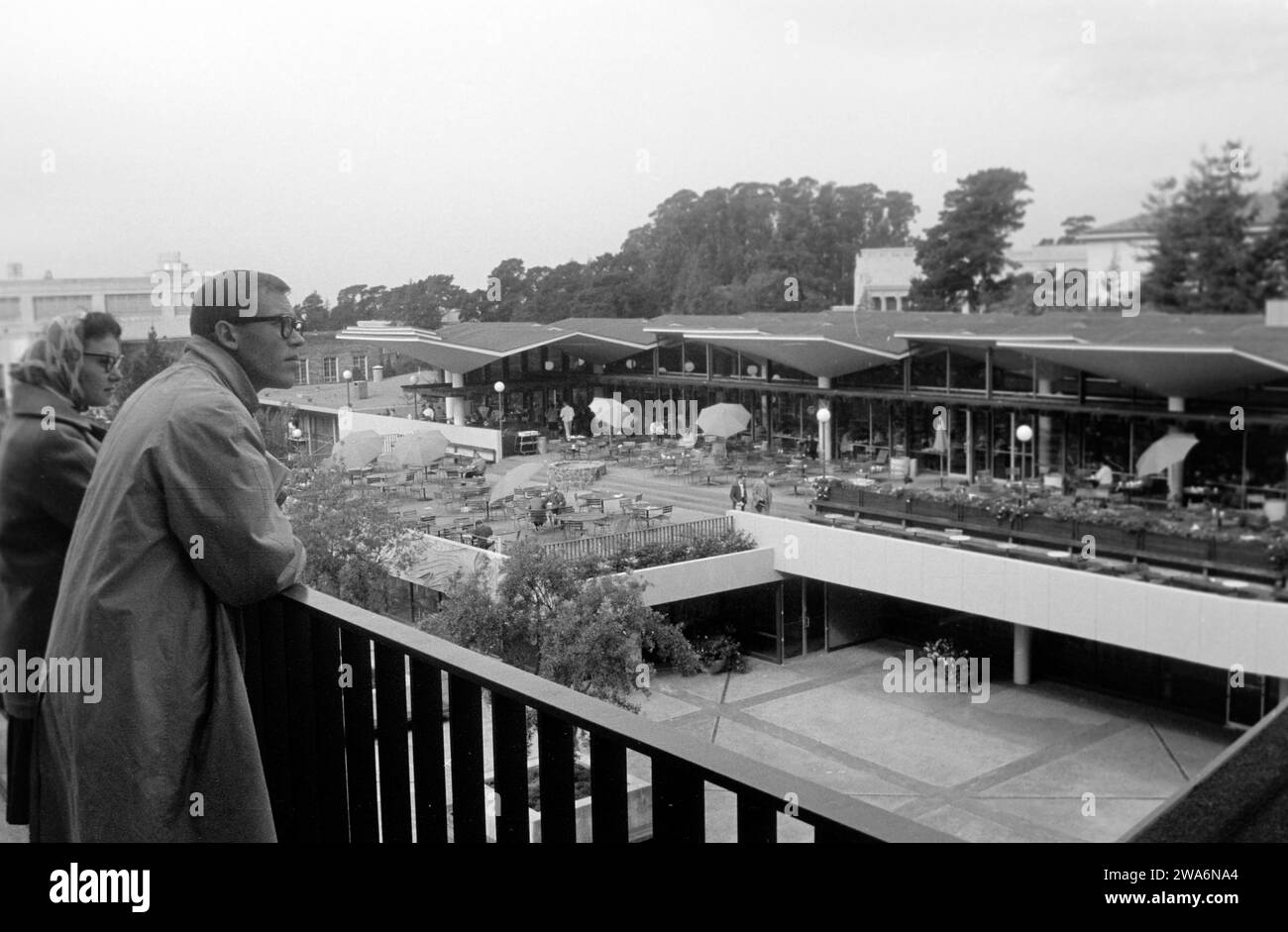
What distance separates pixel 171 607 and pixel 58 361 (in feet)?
3.83

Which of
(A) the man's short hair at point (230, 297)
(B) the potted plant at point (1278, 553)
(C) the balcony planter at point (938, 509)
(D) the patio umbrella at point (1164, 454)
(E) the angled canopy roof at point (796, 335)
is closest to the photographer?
(A) the man's short hair at point (230, 297)

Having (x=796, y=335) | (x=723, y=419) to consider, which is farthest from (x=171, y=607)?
(x=723, y=419)

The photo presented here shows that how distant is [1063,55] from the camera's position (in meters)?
1.60

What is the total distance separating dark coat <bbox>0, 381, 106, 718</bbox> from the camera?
6.90 feet

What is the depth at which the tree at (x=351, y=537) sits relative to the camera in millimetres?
2553

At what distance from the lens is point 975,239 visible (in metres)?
1.76

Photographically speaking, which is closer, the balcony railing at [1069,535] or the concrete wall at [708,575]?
the balcony railing at [1069,535]

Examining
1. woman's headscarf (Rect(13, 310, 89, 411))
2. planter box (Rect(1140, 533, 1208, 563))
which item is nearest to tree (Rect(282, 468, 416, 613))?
woman's headscarf (Rect(13, 310, 89, 411))

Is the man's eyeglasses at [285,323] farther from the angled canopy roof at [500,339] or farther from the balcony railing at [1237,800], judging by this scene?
the balcony railing at [1237,800]

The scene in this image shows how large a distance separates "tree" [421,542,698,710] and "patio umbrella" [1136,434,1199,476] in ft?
5.04

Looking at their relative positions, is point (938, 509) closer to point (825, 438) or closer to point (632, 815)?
point (825, 438)

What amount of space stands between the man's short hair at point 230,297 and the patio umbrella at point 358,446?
34.8 inches

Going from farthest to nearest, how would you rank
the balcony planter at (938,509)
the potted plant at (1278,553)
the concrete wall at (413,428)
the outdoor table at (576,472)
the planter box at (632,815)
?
the balcony planter at (938,509)
the concrete wall at (413,428)
the outdoor table at (576,472)
the potted plant at (1278,553)
the planter box at (632,815)

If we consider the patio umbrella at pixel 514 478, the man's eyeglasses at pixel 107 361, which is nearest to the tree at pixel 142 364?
the man's eyeglasses at pixel 107 361
